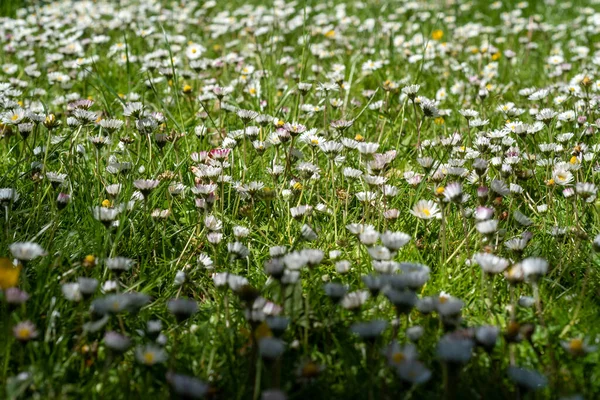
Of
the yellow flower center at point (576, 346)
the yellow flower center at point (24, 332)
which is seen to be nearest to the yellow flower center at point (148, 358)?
the yellow flower center at point (24, 332)

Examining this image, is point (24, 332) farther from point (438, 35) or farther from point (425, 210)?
point (438, 35)

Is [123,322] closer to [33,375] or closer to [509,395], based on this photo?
[33,375]

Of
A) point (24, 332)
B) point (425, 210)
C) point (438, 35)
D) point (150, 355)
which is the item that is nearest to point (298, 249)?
point (425, 210)

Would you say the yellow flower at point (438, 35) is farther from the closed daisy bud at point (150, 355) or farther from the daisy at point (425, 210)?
the closed daisy bud at point (150, 355)

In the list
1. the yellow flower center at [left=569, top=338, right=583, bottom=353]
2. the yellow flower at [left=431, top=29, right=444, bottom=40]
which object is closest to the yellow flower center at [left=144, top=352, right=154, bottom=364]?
the yellow flower center at [left=569, top=338, right=583, bottom=353]

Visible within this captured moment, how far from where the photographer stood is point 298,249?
210 centimetres

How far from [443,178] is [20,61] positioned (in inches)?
127

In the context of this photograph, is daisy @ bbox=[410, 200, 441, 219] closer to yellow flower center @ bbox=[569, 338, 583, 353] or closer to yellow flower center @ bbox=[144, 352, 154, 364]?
yellow flower center @ bbox=[569, 338, 583, 353]

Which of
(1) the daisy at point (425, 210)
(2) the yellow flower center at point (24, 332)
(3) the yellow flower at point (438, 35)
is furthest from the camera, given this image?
(3) the yellow flower at point (438, 35)

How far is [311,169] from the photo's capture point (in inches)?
92.1

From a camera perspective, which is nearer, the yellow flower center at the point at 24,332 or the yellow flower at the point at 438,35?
Answer: the yellow flower center at the point at 24,332

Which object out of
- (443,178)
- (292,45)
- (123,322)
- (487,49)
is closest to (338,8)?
(292,45)

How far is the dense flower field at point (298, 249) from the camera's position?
1.52m

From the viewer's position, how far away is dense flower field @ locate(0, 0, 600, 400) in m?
1.52
